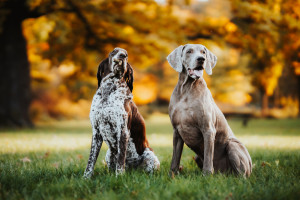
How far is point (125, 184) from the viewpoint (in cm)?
286

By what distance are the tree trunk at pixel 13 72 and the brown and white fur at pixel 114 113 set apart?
→ 9.40m

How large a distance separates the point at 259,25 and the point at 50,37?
8.18m

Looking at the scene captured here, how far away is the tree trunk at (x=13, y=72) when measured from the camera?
1161cm

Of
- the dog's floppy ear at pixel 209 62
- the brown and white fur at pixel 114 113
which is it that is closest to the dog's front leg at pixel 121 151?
the brown and white fur at pixel 114 113

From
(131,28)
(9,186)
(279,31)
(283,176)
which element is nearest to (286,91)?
(279,31)

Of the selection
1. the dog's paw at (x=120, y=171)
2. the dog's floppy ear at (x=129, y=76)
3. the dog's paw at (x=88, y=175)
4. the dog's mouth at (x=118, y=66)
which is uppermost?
the dog's mouth at (x=118, y=66)

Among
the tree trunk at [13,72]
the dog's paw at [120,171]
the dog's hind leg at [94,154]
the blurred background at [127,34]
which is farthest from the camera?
the tree trunk at [13,72]

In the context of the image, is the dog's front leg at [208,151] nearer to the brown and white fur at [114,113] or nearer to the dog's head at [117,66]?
the brown and white fur at [114,113]

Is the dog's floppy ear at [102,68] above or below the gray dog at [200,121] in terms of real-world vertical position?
above

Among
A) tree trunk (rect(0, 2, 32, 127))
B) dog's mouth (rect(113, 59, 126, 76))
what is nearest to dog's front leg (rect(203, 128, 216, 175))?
dog's mouth (rect(113, 59, 126, 76))

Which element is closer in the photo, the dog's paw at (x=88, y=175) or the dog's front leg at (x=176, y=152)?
the dog's paw at (x=88, y=175)

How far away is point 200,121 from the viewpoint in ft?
11.2

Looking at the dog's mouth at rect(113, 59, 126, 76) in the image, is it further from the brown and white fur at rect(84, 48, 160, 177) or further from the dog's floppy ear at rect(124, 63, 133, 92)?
the dog's floppy ear at rect(124, 63, 133, 92)

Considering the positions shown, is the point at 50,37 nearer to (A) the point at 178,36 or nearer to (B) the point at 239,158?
(A) the point at 178,36
